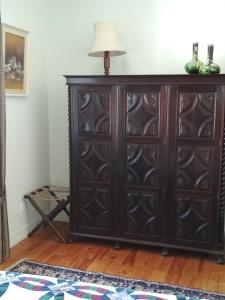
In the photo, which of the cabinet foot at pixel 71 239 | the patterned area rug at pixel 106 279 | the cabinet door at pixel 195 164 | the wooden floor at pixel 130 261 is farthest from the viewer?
the cabinet foot at pixel 71 239

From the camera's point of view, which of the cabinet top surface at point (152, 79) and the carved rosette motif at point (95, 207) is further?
the carved rosette motif at point (95, 207)

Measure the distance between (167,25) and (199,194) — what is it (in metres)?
1.66

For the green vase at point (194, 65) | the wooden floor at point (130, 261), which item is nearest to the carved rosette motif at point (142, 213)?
the wooden floor at point (130, 261)

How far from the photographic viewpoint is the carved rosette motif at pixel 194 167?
2.89 m

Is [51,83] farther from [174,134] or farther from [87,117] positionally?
[174,134]

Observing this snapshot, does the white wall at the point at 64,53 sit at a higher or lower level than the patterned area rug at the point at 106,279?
higher

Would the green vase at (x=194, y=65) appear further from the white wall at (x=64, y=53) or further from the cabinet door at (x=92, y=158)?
the cabinet door at (x=92, y=158)

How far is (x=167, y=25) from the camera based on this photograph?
3.34 metres

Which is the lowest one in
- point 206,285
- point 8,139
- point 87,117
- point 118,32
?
point 206,285

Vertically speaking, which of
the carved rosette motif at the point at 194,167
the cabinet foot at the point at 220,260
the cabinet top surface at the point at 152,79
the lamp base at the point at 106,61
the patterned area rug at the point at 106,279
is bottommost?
the patterned area rug at the point at 106,279

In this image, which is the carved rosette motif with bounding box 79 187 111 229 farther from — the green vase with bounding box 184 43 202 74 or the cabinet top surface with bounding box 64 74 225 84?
the green vase with bounding box 184 43 202 74

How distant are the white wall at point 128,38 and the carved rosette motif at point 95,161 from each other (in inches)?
28.4

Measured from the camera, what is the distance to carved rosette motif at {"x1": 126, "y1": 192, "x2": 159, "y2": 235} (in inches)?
121

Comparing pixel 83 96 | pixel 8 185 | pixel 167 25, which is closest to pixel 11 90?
pixel 83 96
